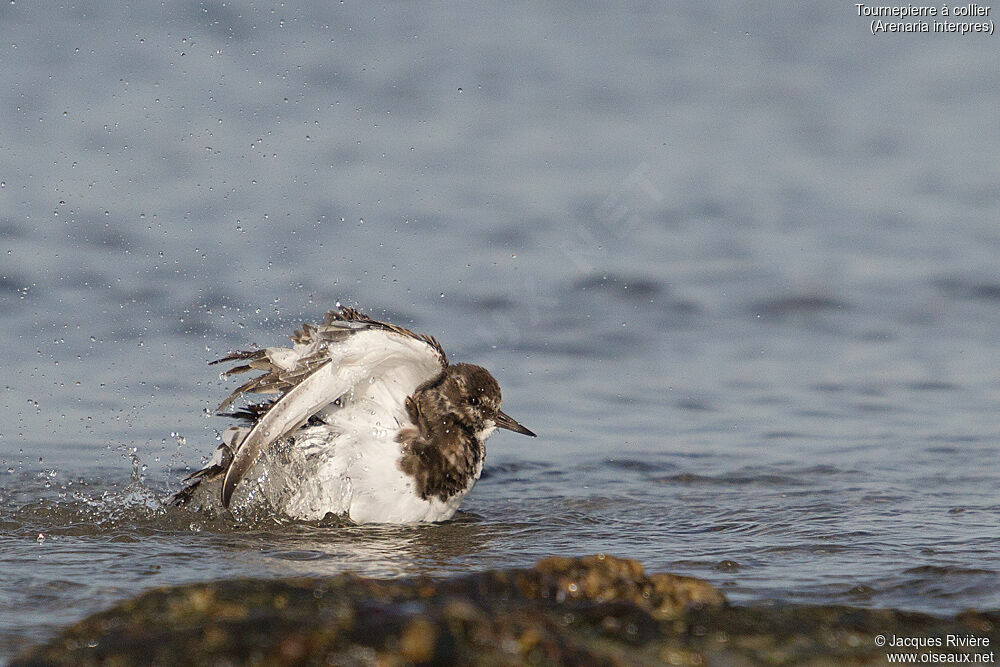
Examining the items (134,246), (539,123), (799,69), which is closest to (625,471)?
(134,246)

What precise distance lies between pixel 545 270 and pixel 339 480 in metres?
5.19

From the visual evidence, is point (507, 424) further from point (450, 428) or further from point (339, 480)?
point (339, 480)

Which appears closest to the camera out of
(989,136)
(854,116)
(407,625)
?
(407,625)

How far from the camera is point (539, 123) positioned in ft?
45.1

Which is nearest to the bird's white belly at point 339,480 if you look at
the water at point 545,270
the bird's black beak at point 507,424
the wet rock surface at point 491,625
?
the water at point 545,270

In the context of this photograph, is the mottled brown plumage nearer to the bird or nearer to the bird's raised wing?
the bird

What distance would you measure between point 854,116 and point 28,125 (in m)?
9.59

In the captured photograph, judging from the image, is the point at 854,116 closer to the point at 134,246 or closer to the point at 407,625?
the point at 134,246

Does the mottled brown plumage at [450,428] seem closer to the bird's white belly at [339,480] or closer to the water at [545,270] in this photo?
the bird's white belly at [339,480]

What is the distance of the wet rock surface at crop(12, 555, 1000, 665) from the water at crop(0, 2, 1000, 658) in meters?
0.53

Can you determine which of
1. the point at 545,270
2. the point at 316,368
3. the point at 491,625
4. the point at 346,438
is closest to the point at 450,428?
the point at 346,438

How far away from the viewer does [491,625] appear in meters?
3.53

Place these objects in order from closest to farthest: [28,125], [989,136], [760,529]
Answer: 1. [760,529]
2. [28,125]
3. [989,136]

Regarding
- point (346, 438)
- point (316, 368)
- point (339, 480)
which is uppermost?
point (316, 368)
